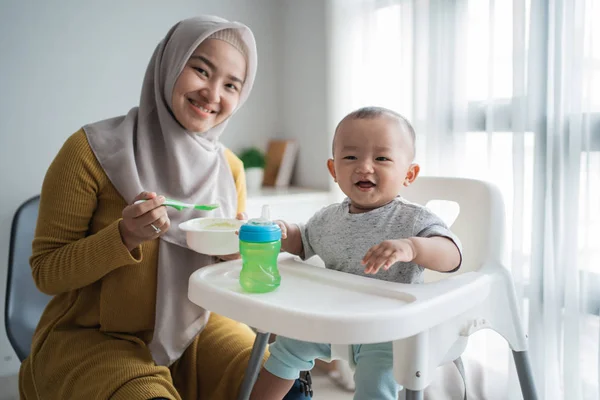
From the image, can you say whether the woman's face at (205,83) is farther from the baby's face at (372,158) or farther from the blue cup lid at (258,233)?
the blue cup lid at (258,233)

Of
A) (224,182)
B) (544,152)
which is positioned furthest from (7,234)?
(544,152)

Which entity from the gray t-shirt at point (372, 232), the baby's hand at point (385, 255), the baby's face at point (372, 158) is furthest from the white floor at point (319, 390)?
the baby's hand at point (385, 255)

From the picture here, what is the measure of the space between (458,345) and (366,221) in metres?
0.31

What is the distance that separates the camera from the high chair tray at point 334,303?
76cm

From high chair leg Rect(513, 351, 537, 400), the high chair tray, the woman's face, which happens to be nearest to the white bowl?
the high chair tray

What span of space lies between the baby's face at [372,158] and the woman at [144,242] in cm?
39

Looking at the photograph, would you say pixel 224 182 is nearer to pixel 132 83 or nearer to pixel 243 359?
pixel 243 359

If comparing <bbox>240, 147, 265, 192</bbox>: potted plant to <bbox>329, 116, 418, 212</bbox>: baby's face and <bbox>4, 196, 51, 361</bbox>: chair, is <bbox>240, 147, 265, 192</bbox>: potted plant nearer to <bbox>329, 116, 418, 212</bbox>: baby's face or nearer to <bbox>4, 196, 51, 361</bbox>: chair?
<bbox>4, 196, 51, 361</bbox>: chair

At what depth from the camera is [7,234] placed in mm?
2174

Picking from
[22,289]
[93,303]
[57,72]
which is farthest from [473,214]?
[57,72]

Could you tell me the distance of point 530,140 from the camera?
1545mm

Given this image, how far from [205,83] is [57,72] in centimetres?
124

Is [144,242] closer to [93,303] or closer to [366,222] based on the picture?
[93,303]

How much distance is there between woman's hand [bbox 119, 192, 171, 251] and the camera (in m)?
1.08
